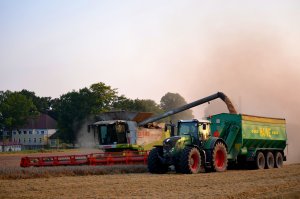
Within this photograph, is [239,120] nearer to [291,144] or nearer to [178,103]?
[291,144]

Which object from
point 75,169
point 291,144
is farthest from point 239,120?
point 291,144

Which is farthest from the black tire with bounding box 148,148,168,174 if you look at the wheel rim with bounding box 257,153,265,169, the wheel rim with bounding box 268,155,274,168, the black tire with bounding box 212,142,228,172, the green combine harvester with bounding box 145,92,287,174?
the wheel rim with bounding box 268,155,274,168

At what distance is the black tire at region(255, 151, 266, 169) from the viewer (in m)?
27.0

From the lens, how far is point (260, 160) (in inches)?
1084

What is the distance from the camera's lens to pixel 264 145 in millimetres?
28406

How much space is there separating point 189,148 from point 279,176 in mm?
4299

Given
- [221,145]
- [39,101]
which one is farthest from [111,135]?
[39,101]

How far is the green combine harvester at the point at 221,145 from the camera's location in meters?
22.8

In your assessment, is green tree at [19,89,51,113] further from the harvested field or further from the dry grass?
the harvested field

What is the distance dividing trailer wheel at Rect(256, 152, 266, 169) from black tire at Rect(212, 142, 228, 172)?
11.4 feet

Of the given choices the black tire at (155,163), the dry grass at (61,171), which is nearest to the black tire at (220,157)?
the black tire at (155,163)

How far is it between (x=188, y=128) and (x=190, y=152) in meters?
2.11

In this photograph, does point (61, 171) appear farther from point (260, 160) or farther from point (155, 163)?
point (260, 160)

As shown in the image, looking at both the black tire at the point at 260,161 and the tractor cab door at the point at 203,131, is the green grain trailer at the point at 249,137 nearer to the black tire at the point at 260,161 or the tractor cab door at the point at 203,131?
the black tire at the point at 260,161
